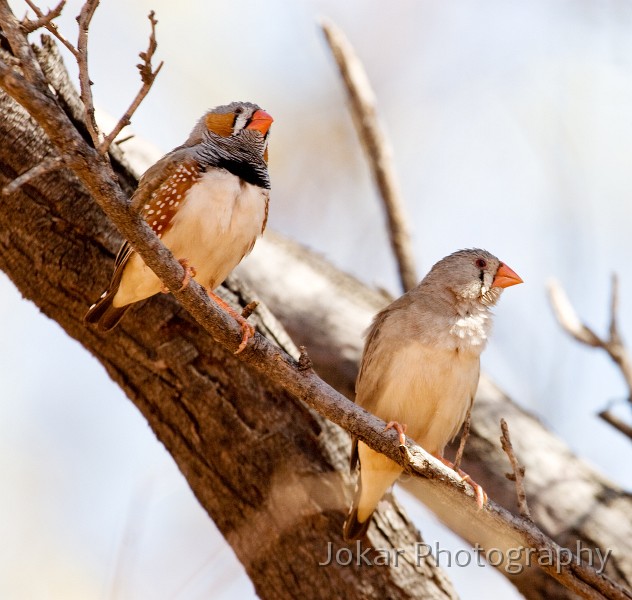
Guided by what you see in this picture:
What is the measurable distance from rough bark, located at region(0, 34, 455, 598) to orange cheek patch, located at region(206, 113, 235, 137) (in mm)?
577

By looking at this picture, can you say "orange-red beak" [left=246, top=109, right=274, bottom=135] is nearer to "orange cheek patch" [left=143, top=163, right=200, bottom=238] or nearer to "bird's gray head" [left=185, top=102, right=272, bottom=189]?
"bird's gray head" [left=185, top=102, right=272, bottom=189]

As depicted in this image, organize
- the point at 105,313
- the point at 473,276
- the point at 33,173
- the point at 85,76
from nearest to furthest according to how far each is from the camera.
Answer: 1. the point at 33,173
2. the point at 85,76
3. the point at 105,313
4. the point at 473,276

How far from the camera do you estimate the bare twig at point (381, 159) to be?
5.24m

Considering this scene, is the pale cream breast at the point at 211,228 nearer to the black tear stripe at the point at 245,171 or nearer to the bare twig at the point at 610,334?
the black tear stripe at the point at 245,171

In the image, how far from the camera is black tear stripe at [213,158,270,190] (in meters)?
3.65

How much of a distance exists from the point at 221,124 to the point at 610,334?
244 centimetres

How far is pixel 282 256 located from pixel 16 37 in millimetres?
3141

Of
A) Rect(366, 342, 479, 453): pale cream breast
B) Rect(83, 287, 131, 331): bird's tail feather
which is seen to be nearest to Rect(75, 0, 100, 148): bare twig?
Rect(83, 287, 131, 331): bird's tail feather

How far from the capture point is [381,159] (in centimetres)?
532

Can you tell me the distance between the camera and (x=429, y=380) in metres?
3.84

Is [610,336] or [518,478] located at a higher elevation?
[610,336]

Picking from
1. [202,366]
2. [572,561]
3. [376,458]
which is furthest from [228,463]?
[572,561]

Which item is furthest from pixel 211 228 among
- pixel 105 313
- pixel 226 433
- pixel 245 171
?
pixel 226 433

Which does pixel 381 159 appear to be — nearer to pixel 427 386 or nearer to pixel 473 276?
pixel 473 276
